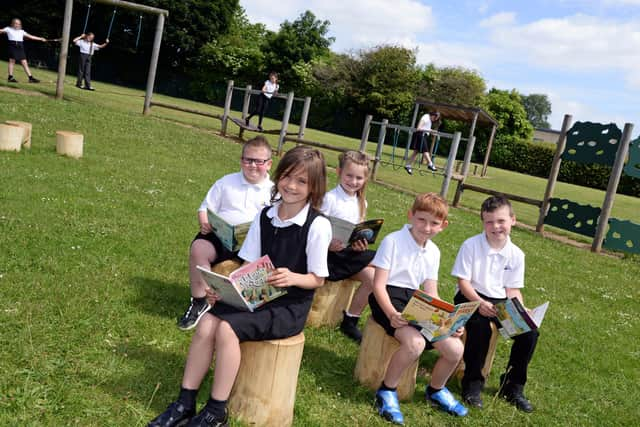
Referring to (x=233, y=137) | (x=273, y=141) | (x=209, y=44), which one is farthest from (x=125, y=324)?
(x=209, y=44)

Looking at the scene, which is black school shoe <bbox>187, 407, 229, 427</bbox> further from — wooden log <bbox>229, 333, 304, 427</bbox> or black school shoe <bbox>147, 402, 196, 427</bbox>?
wooden log <bbox>229, 333, 304, 427</bbox>

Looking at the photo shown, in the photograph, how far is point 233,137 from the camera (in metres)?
16.6

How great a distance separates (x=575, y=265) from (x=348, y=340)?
6.29 meters

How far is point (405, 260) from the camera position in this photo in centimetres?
374

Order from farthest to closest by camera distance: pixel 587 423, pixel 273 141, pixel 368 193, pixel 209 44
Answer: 1. pixel 209 44
2. pixel 273 141
3. pixel 368 193
4. pixel 587 423

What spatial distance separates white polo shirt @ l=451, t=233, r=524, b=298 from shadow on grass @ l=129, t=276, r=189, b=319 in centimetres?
224

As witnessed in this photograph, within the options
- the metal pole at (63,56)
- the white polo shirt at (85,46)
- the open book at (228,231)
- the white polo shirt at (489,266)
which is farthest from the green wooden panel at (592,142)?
the white polo shirt at (85,46)

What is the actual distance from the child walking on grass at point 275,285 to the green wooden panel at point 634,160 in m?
10.3

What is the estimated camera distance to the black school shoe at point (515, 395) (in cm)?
393

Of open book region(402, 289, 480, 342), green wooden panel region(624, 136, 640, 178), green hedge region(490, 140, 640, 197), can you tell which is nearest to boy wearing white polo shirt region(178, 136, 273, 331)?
open book region(402, 289, 480, 342)

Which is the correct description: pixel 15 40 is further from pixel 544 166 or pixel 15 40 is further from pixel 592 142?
pixel 544 166

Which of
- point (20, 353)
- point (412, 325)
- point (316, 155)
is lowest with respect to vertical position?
point (20, 353)

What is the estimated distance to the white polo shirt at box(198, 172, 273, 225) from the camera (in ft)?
14.3

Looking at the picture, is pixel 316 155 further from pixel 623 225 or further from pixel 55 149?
pixel 623 225
